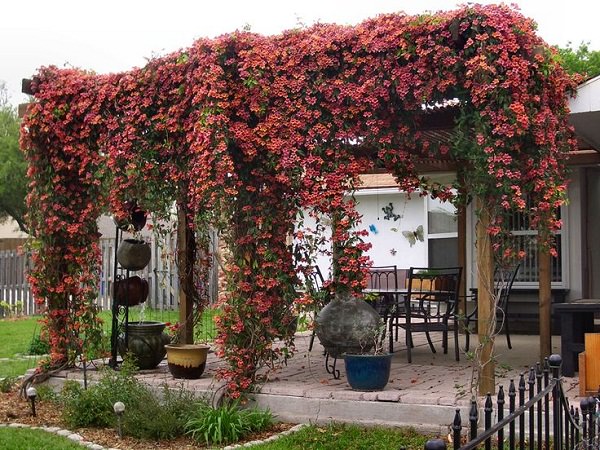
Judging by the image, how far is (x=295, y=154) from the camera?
22.5 feet

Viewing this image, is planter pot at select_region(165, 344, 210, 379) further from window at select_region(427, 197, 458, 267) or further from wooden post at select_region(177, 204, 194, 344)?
window at select_region(427, 197, 458, 267)

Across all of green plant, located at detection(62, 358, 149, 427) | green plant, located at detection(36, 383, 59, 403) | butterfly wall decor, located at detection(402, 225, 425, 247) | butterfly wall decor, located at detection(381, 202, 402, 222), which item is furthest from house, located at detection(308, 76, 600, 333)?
green plant, located at detection(36, 383, 59, 403)

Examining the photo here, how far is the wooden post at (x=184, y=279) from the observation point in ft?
30.3

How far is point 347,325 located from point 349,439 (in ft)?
4.38

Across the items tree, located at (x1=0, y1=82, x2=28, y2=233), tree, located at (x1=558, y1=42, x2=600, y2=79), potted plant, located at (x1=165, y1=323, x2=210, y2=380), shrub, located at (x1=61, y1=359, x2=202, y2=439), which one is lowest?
shrub, located at (x1=61, y1=359, x2=202, y2=439)

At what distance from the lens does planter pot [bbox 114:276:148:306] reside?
8.52 meters

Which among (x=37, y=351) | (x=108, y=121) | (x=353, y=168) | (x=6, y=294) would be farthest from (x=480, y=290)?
(x=6, y=294)

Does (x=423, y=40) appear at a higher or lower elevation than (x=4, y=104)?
lower

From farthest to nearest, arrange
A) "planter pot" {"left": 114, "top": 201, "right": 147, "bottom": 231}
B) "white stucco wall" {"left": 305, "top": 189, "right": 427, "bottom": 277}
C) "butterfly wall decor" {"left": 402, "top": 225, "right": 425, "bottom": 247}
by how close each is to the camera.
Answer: "white stucco wall" {"left": 305, "top": 189, "right": 427, "bottom": 277} → "butterfly wall decor" {"left": 402, "top": 225, "right": 425, "bottom": 247} → "planter pot" {"left": 114, "top": 201, "right": 147, "bottom": 231}

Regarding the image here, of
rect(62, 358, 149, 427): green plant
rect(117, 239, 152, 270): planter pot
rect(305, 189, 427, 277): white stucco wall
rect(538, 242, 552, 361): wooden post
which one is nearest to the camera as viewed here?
rect(62, 358, 149, 427): green plant

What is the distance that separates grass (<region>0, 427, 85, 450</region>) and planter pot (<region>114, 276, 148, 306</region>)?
205 centimetres

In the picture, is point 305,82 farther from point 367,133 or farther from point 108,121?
point 108,121

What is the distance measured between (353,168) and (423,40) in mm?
1232

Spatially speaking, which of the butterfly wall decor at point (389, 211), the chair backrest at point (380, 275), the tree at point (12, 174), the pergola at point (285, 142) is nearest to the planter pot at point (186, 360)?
the pergola at point (285, 142)
